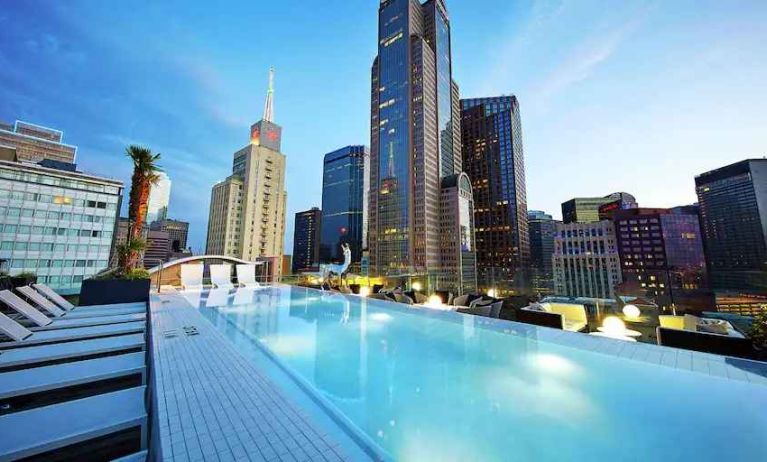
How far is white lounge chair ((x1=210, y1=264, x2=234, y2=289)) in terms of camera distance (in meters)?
10.8

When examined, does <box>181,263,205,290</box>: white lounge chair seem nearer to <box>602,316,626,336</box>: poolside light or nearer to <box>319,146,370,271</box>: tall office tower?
<box>602,316,626,336</box>: poolside light

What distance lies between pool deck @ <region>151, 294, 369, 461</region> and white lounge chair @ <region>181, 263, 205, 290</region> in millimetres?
8280

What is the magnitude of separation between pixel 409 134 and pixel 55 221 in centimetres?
5652

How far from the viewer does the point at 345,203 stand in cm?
8981

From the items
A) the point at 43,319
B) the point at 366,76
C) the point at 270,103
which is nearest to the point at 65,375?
the point at 43,319

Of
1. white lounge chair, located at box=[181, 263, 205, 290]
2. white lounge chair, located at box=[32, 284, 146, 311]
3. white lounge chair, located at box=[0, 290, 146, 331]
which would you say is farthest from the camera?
white lounge chair, located at box=[181, 263, 205, 290]

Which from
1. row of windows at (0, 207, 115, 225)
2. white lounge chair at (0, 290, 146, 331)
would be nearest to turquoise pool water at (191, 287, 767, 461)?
white lounge chair at (0, 290, 146, 331)

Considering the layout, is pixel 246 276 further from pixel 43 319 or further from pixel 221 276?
pixel 43 319

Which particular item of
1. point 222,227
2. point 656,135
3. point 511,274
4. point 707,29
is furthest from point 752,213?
point 222,227

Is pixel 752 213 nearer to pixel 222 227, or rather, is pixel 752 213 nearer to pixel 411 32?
pixel 411 32

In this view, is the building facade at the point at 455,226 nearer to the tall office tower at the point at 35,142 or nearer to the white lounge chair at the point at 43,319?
the white lounge chair at the point at 43,319

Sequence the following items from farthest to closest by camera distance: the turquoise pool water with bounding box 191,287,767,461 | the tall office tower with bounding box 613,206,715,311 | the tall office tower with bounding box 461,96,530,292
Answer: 1. the tall office tower with bounding box 461,96,530,292
2. the tall office tower with bounding box 613,206,715,311
3. the turquoise pool water with bounding box 191,287,767,461

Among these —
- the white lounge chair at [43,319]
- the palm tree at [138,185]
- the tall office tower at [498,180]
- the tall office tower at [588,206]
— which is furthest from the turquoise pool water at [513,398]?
the tall office tower at [588,206]

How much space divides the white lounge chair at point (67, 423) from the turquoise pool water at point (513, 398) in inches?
54.9
